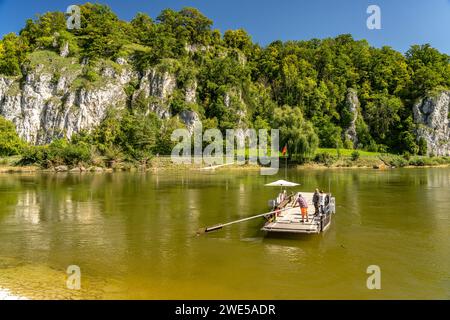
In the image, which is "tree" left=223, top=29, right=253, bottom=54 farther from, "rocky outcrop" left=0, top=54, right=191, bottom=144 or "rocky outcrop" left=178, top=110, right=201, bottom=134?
"rocky outcrop" left=178, top=110, right=201, bottom=134

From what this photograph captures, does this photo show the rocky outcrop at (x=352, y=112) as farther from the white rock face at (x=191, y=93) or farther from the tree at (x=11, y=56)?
the tree at (x=11, y=56)

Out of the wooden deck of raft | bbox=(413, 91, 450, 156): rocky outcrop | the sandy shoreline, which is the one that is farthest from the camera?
bbox=(413, 91, 450, 156): rocky outcrop

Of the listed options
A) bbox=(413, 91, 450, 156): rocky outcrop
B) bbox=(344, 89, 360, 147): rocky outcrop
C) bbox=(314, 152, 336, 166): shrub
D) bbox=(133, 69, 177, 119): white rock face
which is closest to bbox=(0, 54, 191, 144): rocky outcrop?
bbox=(133, 69, 177, 119): white rock face

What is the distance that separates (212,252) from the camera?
18594 mm

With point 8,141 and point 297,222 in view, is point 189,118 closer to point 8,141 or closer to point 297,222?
point 8,141

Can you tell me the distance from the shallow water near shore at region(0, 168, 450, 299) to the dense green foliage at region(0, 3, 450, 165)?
63.9 meters

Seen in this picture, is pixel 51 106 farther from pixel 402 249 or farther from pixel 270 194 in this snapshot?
pixel 402 249

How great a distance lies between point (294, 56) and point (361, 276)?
13513 centimetres

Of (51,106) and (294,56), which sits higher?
(294,56)

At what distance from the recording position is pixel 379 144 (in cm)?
12456

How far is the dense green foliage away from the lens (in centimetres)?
11094

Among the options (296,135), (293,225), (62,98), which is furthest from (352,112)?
(293,225)

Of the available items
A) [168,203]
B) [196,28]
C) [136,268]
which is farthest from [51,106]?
[136,268]
